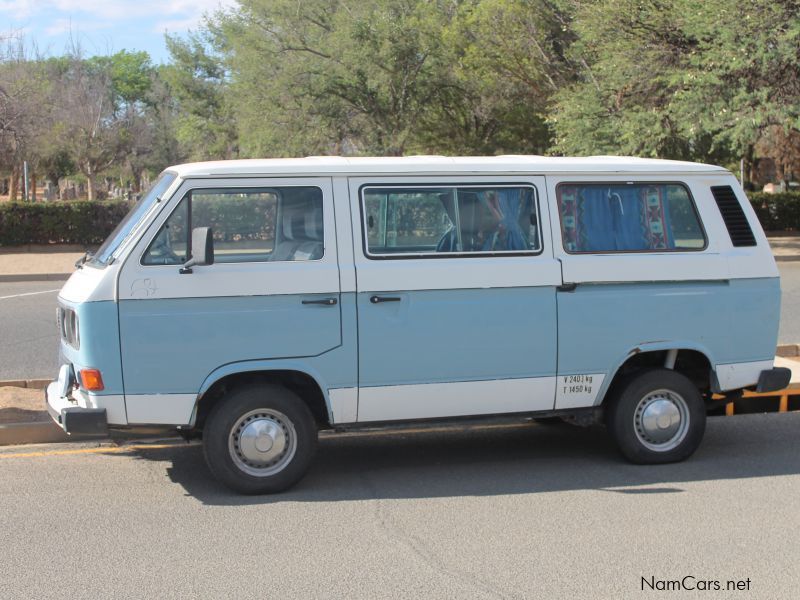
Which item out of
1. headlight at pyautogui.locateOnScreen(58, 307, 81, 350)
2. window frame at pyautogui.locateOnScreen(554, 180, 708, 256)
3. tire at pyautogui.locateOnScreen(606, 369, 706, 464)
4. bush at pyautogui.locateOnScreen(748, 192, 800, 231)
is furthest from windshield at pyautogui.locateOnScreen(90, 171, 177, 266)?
bush at pyautogui.locateOnScreen(748, 192, 800, 231)

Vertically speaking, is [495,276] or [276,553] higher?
[495,276]

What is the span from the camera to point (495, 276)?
21.0ft

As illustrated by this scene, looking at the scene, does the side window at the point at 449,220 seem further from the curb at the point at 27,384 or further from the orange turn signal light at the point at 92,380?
the curb at the point at 27,384

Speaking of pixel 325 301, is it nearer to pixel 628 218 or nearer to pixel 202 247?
pixel 202 247

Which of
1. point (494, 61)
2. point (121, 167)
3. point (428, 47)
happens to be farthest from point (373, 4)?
point (121, 167)

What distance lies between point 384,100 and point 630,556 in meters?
25.8

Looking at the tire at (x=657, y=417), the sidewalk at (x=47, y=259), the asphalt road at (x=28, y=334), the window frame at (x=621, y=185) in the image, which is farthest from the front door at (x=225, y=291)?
the sidewalk at (x=47, y=259)

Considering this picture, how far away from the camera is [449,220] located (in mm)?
6418

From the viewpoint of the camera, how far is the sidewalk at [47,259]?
21.9 m

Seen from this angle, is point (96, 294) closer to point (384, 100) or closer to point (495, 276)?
point (495, 276)

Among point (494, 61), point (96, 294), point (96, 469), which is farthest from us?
point (494, 61)

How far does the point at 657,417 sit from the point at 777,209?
2787cm

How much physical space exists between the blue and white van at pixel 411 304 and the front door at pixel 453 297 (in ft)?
0.04

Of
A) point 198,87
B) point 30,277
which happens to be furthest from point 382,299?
point 198,87
